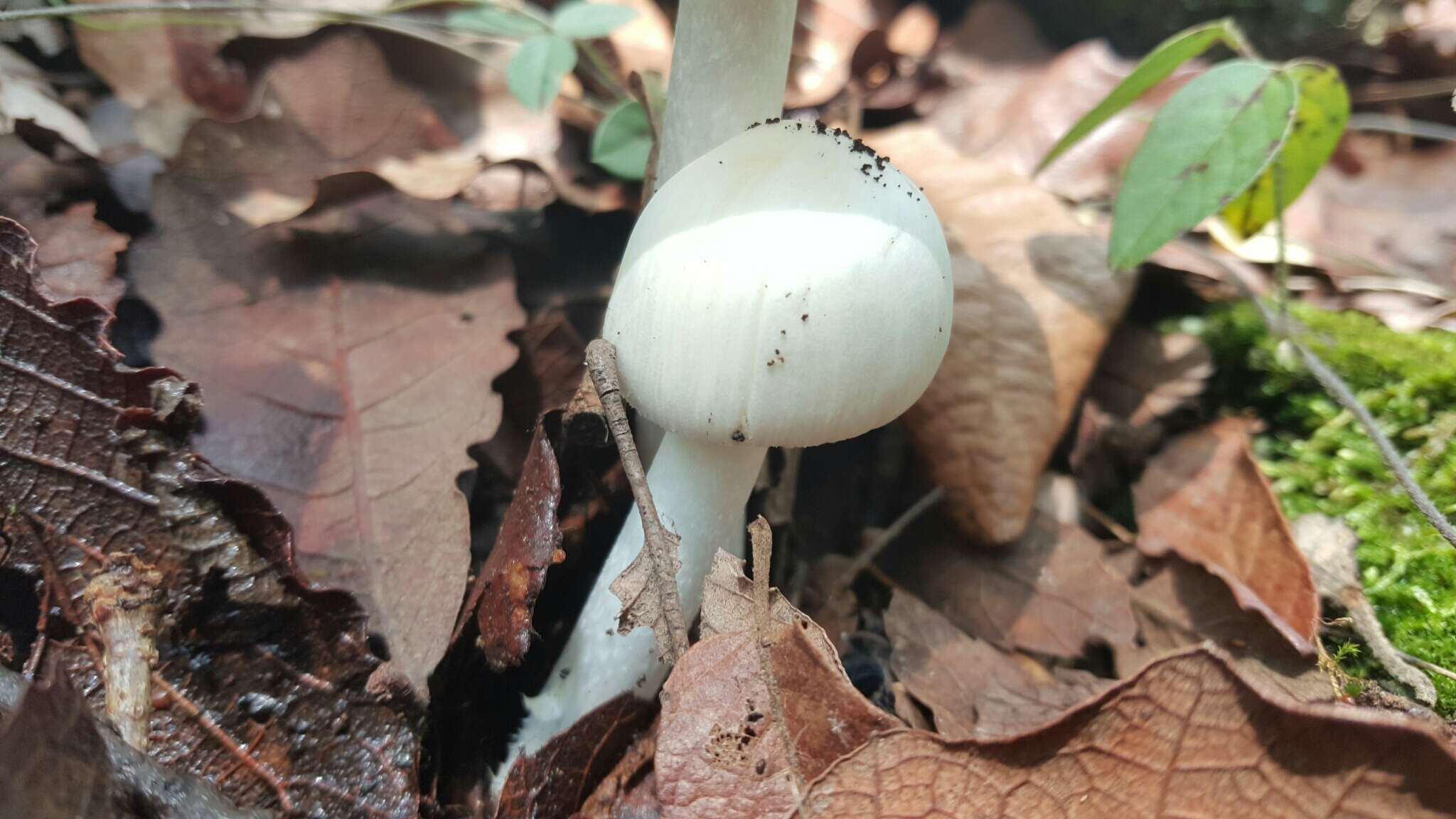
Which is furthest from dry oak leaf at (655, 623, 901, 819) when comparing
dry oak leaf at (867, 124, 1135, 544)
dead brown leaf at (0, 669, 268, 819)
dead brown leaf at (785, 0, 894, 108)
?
dead brown leaf at (785, 0, 894, 108)

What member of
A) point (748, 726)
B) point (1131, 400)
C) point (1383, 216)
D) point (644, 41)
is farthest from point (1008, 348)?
point (1383, 216)

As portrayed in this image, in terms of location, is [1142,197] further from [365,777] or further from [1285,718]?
[365,777]

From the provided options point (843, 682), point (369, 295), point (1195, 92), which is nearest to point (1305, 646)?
point (843, 682)

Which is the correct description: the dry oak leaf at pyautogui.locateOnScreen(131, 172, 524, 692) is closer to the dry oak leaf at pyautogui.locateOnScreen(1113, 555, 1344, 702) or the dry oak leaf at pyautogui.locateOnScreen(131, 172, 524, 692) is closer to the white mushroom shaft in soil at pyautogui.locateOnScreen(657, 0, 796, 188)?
the white mushroom shaft in soil at pyautogui.locateOnScreen(657, 0, 796, 188)

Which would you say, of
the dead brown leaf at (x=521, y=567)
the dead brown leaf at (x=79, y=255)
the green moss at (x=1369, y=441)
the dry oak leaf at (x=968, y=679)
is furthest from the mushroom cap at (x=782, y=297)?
the dead brown leaf at (x=79, y=255)

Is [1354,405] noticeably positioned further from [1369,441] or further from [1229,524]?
[1229,524]
